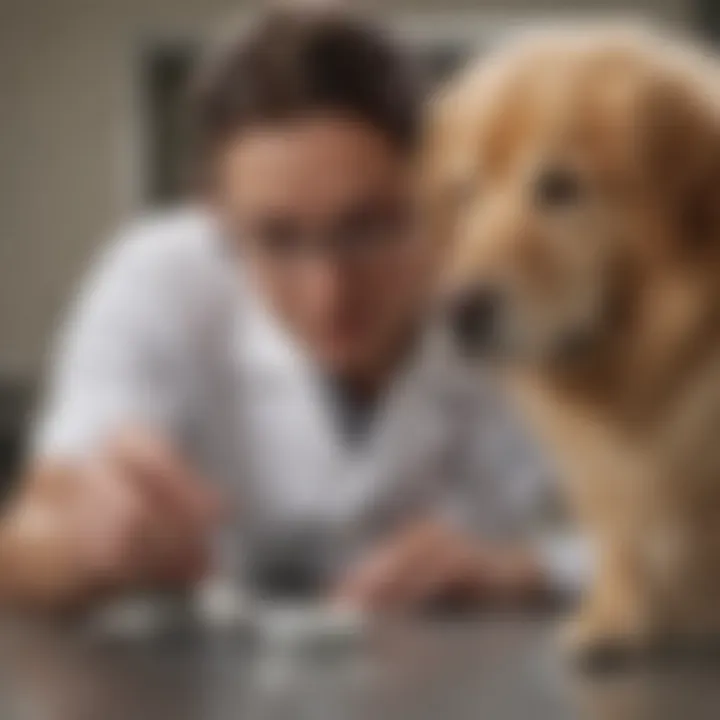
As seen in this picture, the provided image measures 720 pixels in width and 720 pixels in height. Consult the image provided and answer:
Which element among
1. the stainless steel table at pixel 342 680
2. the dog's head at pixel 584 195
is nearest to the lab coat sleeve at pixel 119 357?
the stainless steel table at pixel 342 680

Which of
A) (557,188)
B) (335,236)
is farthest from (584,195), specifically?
(335,236)

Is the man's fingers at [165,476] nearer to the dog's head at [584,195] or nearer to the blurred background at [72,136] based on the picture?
the blurred background at [72,136]

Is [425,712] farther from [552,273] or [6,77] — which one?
[6,77]

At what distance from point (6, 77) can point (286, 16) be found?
6.3 inches

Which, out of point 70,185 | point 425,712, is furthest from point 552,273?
point 70,185

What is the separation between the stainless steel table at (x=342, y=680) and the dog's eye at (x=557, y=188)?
0.20 meters

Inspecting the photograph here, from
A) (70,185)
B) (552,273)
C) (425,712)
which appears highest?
(70,185)

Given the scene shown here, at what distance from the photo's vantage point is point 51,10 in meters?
0.93

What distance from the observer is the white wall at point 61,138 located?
931mm

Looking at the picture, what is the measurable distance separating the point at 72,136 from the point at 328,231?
16cm

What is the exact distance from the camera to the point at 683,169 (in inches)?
29.0

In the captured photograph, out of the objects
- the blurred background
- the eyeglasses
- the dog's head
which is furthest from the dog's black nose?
the blurred background

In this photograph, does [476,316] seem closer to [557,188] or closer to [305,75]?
[557,188]

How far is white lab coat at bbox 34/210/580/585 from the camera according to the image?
0.88 meters
